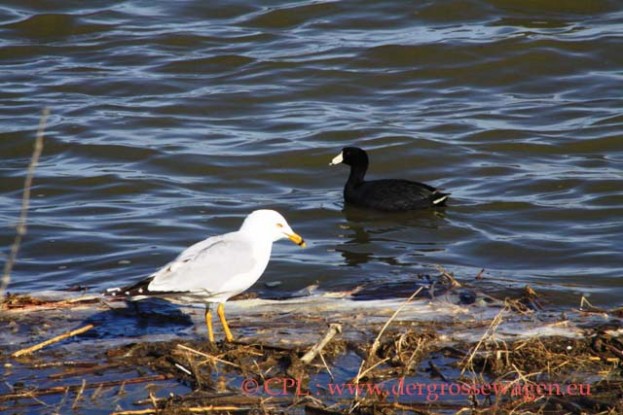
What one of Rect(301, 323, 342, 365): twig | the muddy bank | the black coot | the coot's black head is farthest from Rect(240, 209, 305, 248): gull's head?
the coot's black head

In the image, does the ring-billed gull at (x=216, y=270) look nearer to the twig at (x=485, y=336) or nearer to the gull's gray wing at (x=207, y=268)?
the gull's gray wing at (x=207, y=268)

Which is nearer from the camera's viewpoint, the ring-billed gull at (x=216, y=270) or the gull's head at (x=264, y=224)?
the ring-billed gull at (x=216, y=270)

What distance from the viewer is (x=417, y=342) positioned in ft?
20.7

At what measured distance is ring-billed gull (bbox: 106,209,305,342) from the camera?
6371mm

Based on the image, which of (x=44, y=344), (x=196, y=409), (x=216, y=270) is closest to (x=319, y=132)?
(x=216, y=270)

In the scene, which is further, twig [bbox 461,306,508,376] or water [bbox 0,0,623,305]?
water [bbox 0,0,623,305]

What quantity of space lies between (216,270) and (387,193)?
585 centimetres

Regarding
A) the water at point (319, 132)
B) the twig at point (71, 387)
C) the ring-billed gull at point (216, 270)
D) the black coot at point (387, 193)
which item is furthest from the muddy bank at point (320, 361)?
the black coot at point (387, 193)

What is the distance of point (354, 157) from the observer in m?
12.9

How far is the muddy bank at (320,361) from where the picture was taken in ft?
18.3

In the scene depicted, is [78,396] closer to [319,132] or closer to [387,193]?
[387,193]

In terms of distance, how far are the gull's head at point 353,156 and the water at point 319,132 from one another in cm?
45

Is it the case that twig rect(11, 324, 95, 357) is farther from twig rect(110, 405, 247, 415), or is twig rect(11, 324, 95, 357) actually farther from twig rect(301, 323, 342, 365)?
twig rect(301, 323, 342, 365)

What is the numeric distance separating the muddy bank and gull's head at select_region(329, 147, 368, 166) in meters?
5.55
